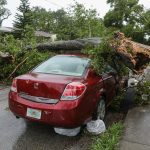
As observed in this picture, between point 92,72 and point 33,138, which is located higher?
point 92,72

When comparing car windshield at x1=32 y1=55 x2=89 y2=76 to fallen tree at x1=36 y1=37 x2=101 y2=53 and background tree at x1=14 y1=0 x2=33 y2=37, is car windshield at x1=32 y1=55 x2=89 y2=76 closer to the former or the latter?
fallen tree at x1=36 y1=37 x2=101 y2=53

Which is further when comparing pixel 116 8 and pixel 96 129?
pixel 116 8

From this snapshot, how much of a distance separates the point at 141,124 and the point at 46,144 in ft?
6.98

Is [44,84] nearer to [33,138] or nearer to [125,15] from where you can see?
[33,138]

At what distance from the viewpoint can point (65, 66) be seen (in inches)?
225

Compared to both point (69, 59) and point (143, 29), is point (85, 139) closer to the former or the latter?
point (69, 59)

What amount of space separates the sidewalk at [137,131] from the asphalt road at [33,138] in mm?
713

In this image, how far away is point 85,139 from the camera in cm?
514

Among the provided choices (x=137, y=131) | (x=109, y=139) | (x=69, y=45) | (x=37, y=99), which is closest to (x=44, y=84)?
(x=37, y=99)

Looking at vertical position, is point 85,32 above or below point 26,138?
above

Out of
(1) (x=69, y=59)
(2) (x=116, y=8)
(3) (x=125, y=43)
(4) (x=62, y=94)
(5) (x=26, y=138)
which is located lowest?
(5) (x=26, y=138)

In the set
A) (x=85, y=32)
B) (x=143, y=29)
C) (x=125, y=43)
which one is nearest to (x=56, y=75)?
(x=125, y=43)

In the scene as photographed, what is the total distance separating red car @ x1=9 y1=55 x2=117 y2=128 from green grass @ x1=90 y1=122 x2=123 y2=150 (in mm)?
407

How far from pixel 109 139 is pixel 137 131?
78 cm
